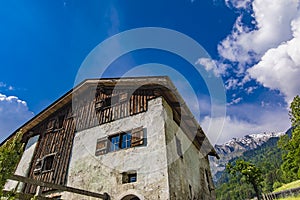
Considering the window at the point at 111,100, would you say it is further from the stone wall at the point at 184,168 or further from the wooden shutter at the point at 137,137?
the stone wall at the point at 184,168

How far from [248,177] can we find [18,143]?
38.7 meters

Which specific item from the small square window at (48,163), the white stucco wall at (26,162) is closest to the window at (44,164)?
the small square window at (48,163)

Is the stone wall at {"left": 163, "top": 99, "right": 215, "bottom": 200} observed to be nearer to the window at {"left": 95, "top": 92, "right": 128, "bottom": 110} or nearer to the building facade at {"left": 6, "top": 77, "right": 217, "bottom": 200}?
the building facade at {"left": 6, "top": 77, "right": 217, "bottom": 200}

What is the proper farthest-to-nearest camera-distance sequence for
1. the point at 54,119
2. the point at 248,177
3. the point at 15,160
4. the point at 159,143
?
the point at 248,177 → the point at 54,119 → the point at 159,143 → the point at 15,160

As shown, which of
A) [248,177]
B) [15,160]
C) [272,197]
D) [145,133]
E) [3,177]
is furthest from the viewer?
[248,177]

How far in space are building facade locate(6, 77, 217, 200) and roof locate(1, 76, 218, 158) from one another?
5 cm

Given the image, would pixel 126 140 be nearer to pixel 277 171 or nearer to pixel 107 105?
pixel 107 105

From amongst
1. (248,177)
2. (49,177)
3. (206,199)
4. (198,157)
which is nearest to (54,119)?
(49,177)

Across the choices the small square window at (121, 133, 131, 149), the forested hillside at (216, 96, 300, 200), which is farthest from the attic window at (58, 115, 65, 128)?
the forested hillside at (216, 96, 300, 200)

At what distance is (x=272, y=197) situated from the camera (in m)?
27.2

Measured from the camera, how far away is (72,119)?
1496cm

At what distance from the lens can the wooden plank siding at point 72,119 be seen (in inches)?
497

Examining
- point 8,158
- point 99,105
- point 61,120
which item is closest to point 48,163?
point 61,120

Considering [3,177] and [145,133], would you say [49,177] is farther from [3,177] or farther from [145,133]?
[3,177]
